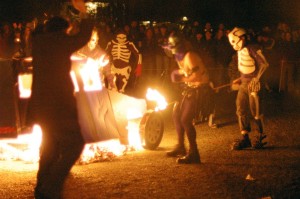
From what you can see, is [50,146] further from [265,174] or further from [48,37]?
[265,174]

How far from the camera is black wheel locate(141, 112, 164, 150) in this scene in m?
9.39

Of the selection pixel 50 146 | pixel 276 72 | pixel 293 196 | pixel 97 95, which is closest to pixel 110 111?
pixel 97 95

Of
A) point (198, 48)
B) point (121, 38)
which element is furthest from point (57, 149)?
point (198, 48)

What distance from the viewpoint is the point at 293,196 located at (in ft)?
21.6

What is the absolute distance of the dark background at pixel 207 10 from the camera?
25609mm

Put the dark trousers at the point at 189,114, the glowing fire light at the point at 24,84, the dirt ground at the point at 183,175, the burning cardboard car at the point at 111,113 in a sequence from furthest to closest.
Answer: the dark trousers at the point at 189,114 < the burning cardboard car at the point at 111,113 < the glowing fire light at the point at 24,84 < the dirt ground at the point at 183,175

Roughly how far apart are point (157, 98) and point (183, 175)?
83.0 inches

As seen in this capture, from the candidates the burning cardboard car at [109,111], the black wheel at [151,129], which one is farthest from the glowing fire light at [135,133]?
the black wheel at [151,129]

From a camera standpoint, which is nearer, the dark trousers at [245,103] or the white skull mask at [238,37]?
the white skull mask at [238,37]

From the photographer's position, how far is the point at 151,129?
9.55m

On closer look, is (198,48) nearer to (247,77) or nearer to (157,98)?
(247,77)

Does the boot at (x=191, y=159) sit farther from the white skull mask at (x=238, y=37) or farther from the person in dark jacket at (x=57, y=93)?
the person in dark jacket at (x=57, y=93)

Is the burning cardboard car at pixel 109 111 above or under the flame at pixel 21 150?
above

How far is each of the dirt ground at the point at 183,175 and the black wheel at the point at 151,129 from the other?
14 centimetres
